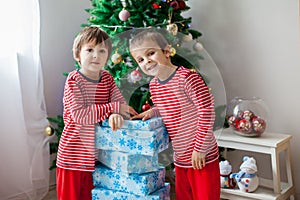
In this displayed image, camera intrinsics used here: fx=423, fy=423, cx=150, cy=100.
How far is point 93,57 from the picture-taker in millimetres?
1487

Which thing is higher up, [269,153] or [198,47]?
[198,47]

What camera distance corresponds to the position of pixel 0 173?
7.17 feet

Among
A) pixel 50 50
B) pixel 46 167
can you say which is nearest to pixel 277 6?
pixel 50 50

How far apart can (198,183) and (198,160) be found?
4.7 inches

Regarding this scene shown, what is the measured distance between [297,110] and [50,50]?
1.41 meters

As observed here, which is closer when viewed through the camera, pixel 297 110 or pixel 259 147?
pixel 259 147

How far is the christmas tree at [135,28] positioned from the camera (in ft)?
4.63

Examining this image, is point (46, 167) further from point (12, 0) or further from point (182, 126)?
point (182, 126)

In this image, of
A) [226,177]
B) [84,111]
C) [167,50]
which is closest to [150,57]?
[167,50]

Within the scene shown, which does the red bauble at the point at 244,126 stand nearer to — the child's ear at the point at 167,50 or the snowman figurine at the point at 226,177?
the snowman figurine at the point at 226,177

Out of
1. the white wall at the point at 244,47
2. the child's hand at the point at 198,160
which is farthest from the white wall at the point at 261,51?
the child's hand at the point at 198,160

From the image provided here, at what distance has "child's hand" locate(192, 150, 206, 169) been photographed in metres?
1.46

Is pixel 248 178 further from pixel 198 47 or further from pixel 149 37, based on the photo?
pixel 149 37

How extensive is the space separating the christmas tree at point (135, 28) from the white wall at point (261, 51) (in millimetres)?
328
